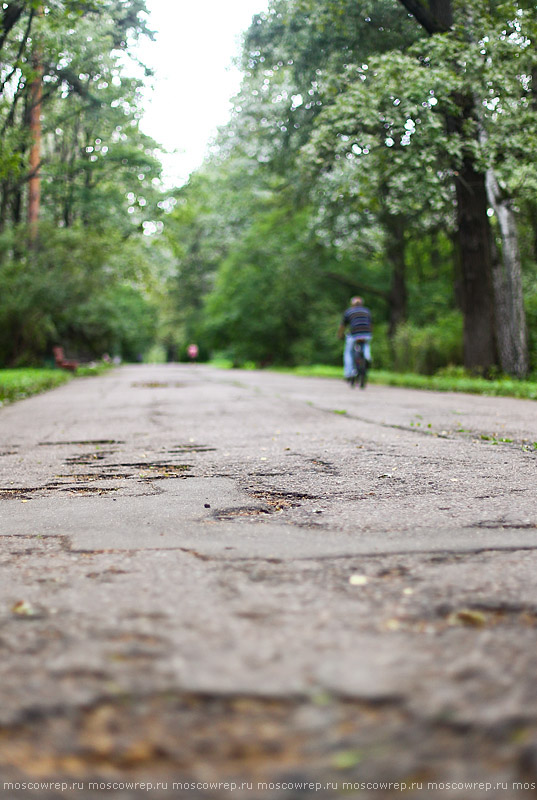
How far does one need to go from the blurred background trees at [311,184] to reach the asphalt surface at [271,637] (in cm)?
952

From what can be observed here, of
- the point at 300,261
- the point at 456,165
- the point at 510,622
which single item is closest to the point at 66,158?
the point at 300,261

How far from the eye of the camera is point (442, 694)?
1.70 meters

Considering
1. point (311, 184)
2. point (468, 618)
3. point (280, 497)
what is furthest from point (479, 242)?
point (468, 618)

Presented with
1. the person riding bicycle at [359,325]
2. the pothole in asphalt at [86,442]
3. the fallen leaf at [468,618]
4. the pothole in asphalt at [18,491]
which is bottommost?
the pothole in asphalt at [18,491]

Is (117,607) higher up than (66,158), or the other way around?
(66,158)

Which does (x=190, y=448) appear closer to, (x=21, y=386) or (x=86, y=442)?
Answer: (x=86, y=442)

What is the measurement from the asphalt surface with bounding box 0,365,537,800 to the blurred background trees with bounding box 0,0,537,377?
952 cm

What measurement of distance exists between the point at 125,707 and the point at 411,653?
0.73 metres

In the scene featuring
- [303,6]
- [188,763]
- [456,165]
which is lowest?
[188,763]

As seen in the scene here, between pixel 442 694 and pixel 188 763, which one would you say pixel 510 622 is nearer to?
pixel 442 694

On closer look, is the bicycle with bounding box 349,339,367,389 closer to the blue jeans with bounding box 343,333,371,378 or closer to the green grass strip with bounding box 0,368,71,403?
the blue jeans with bounding box 343,333,371,378

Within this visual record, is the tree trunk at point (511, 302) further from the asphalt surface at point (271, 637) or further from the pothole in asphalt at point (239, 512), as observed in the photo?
the pothole in asphalt at point (239, 512)

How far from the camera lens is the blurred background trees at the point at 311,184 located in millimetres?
14141

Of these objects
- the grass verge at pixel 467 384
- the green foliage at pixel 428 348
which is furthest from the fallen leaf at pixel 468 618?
the green foliage at pixel 428 348
